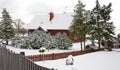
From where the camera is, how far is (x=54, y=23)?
186ft

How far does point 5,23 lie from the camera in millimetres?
45781

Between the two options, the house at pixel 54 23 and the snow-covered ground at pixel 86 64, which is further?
the house at pixel 54 23

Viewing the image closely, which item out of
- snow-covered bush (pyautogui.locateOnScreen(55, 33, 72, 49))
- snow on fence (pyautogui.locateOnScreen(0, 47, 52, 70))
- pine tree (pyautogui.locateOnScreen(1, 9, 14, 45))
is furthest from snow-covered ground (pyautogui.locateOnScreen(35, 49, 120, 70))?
pine tree (pyautogui.locateOnScreen(1, 9, 14, 45))

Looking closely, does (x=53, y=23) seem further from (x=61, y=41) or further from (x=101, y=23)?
(x=101, y=23)

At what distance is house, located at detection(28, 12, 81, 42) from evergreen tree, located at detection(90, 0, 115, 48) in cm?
2389

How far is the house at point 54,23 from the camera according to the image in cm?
5497

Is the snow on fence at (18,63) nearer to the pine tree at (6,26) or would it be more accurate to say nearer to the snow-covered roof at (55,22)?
the pine tree at (6,26)

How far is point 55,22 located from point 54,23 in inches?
16.1

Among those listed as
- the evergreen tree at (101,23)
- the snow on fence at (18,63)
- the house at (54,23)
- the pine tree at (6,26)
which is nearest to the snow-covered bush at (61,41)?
the evergreen tree at (101,23)

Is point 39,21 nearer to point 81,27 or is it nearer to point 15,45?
point 15,45

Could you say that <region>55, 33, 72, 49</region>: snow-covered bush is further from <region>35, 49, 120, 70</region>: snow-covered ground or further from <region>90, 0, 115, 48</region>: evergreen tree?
<region>35, 49, 120, 70</region>: snow-covered ground

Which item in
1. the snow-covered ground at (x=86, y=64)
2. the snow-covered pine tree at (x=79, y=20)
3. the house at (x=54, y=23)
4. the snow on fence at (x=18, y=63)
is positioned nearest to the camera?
the snow on fence at (x=18, y=63)

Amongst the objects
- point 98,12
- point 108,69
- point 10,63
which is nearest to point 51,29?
point 98,12

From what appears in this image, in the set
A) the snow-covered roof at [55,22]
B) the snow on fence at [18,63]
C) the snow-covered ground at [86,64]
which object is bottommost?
the snow-covered ground at [86,64]
